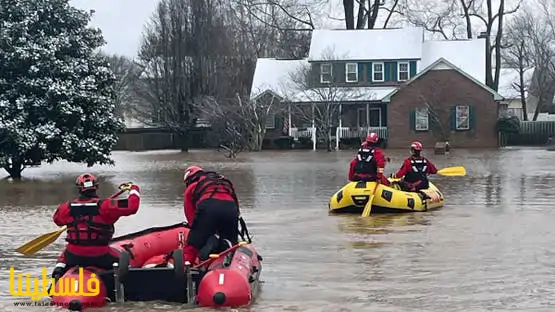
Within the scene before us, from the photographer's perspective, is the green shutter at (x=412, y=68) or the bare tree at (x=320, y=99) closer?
the bare tree at (x=320, y=99)

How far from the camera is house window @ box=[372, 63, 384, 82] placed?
55266mm

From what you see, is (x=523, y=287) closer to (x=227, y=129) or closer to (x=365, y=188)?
(x=365, y=188)

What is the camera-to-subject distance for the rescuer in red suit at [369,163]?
1761 cm

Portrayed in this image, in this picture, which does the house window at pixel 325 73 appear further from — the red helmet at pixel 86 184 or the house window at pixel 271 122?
the red helmet at pixel 86 184

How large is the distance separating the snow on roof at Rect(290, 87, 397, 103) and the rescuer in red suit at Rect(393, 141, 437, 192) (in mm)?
32208

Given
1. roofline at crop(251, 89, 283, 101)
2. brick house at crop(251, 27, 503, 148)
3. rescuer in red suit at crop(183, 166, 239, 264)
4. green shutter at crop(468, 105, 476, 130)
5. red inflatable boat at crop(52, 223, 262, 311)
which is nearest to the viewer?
red inflatable boat at crop(52, 223, 262, 311)

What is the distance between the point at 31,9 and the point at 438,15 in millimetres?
40704

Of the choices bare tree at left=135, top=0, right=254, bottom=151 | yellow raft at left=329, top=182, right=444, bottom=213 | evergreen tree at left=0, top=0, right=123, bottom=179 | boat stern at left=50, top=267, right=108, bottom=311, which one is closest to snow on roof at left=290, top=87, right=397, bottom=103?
bare tree at left=135, top=0, right=254, bottom=151

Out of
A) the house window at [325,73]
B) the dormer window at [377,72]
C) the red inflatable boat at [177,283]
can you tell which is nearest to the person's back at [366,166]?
the red inflatable boat at [177,283]

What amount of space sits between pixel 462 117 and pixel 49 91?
95.3 ft

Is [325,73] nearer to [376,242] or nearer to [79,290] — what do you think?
[376,242]

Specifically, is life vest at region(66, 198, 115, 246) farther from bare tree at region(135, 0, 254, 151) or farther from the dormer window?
bare tree at region(135, 0, 254, 151)

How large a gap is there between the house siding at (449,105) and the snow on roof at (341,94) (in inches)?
66.3

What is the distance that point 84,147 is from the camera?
98.5 ft
